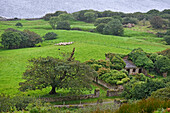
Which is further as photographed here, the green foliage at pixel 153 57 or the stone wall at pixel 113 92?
the green foliage at pixel 153 57

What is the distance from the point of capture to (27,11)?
348 ft

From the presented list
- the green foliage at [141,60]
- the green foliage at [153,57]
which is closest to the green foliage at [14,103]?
the green foliage at [141,60]

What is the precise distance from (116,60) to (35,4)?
9327 cm

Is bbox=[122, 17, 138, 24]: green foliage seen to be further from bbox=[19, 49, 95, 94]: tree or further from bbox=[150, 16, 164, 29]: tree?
bbox=[19, 49, 95, 94]: tree

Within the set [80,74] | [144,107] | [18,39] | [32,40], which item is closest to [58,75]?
[80,74]

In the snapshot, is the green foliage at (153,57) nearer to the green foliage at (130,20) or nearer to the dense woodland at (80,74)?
the dense woodland at (80,74)

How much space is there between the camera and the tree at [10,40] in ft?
176

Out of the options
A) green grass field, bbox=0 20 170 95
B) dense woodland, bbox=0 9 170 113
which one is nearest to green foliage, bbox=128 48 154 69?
dense woodland, bbox=0 9 170 113

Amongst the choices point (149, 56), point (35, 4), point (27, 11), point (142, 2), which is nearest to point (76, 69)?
point (149, 56)

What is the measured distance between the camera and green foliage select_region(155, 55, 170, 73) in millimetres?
34919

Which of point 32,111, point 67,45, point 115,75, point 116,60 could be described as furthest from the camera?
point 67,45

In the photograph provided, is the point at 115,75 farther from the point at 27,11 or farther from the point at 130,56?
the point at 27,11

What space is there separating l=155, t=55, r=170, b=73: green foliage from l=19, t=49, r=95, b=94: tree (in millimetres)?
18591

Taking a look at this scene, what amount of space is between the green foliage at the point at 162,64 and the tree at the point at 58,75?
18.6 meters
